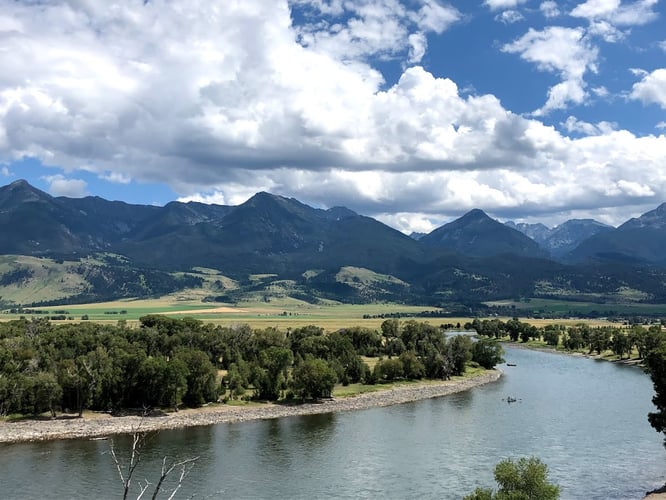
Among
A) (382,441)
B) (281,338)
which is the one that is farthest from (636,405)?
(281,338)

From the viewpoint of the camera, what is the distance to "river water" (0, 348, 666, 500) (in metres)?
65.2

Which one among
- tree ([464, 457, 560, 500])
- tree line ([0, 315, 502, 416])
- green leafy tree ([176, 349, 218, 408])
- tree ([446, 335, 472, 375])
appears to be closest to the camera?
tree ([464, 457, 560, 500])

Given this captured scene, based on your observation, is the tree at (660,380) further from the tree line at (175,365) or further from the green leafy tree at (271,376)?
the green leafy tree at (271,376)

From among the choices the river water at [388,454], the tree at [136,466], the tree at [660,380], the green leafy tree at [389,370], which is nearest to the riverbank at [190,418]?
the river water at [388,454]

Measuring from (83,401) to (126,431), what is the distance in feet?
47.0

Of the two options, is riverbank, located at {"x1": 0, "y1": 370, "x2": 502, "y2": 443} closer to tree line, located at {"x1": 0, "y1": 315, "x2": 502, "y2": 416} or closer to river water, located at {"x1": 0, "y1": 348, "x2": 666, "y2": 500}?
river water, located at {"x1": 0, "y1": 348, "x2": 666, "y2": 500}

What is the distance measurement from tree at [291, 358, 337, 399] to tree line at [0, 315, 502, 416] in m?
0.19

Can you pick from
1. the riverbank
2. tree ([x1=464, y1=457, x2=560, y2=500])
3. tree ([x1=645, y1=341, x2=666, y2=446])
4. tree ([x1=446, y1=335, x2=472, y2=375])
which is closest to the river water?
the riverbank

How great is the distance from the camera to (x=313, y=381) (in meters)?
115

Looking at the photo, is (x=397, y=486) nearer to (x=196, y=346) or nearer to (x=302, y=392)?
(x=302, y=392)

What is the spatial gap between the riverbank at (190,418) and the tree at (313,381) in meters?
2.81

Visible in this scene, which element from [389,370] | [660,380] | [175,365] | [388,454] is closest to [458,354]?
[389,370]

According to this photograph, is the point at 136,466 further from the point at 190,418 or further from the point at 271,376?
the point at 271,376

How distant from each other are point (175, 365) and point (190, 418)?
9.77m
